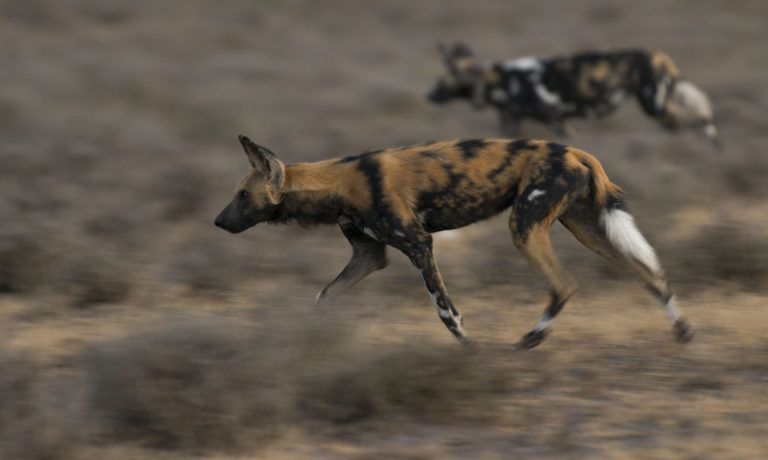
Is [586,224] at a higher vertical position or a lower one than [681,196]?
higher

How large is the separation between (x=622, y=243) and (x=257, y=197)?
1.96m

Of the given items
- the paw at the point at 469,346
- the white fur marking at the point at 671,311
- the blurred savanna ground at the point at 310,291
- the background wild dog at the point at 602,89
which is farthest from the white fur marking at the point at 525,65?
the paw at the point at 469,346

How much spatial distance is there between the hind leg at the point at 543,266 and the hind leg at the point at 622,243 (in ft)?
0.94

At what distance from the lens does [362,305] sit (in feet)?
16.6

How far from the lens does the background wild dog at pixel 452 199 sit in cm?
534

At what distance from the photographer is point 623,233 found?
5.45 m

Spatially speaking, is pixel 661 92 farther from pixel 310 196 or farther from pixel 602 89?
pixel 310 196

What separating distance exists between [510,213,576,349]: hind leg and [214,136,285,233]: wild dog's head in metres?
1.26

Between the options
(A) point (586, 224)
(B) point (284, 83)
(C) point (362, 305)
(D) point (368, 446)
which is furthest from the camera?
(B) point (284, 83)

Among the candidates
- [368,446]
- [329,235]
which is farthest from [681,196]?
[368,446]

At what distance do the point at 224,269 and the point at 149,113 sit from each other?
572 cm

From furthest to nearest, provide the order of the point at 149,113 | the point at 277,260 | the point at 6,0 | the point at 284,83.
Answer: the point at 6,0 < the point at 284,83 < the point at 149,113 < the point at 277,260

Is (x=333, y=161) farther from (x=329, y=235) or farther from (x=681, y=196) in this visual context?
(x=681, y=196)

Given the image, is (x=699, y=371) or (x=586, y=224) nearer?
(x=699, y=371)
